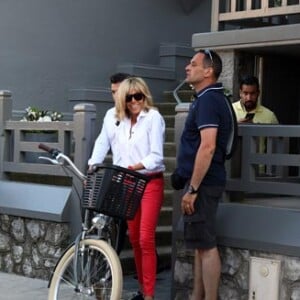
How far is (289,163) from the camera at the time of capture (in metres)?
5.76

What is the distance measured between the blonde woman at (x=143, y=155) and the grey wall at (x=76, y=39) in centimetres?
375

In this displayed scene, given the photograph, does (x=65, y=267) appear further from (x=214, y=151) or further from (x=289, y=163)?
(x=289, y=163)

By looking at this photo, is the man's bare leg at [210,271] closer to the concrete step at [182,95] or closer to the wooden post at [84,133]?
the wooden post at [84,133]

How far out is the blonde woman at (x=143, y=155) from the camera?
19.1ft

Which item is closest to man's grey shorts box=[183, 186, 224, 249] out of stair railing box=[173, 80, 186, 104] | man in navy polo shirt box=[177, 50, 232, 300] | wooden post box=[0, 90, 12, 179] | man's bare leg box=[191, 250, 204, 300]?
man in navy polo shirt box=[177, 50, 232, 300]

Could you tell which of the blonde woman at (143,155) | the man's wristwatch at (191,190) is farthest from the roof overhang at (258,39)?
the man's wristwatch at (191,190)

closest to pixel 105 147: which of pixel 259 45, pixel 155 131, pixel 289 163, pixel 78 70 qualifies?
pixel 155 131

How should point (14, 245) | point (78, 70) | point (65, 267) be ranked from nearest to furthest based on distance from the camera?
point (65, 267) → point (14, 245) → point (78, 70)

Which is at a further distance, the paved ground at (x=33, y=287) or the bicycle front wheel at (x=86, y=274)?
the paved ground at (x=33, y=287)

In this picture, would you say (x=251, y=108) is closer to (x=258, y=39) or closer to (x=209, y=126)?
(x=258, y=39)

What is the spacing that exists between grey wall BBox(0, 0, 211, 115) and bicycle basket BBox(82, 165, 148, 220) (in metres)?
4.17

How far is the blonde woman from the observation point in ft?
19.1

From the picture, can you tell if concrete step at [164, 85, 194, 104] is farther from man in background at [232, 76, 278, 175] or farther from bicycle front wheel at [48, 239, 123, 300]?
bicycle front wheel at [48, 239, 123, 300]

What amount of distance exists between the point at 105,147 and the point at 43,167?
1453mm
